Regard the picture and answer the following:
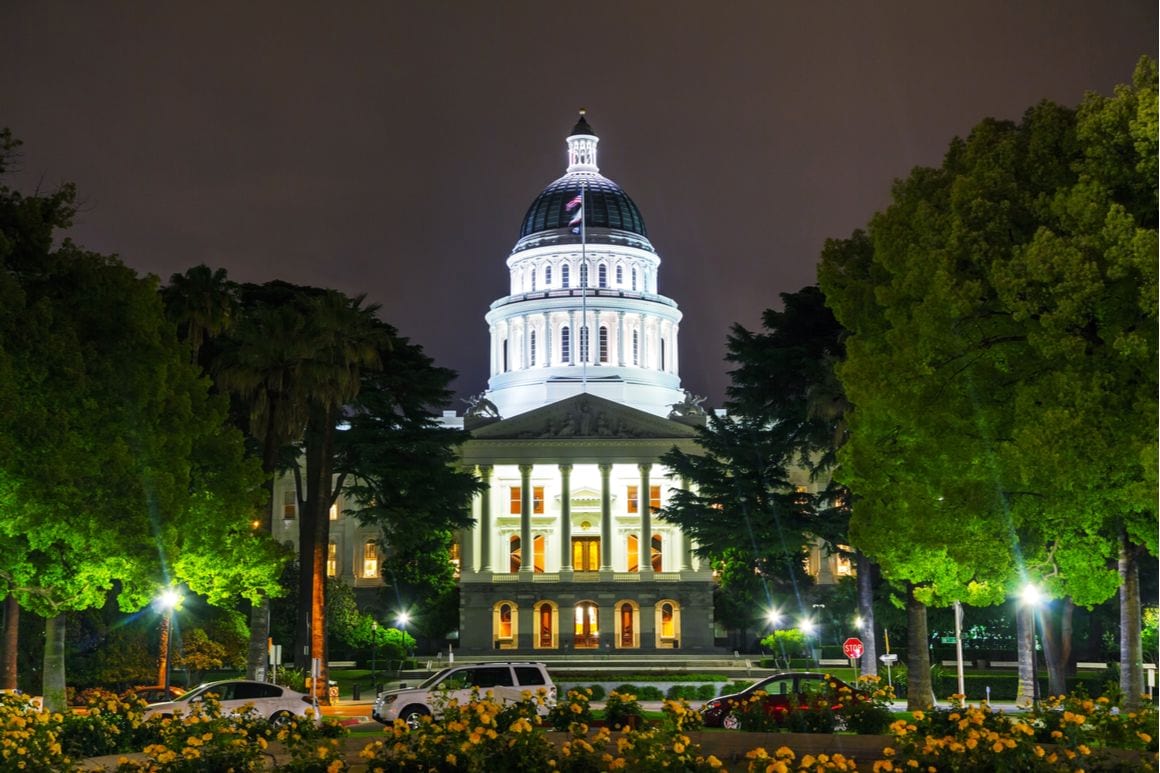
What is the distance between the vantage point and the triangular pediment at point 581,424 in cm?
9662

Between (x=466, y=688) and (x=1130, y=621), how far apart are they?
1490 cm

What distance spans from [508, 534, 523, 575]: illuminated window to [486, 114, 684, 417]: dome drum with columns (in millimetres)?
22628

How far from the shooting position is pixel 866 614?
51.3 meters

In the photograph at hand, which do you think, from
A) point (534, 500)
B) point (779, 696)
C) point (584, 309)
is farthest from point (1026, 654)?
point (584, 309)

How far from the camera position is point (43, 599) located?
119 ft

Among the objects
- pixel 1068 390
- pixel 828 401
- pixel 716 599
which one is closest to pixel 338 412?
A: pixel 828 401

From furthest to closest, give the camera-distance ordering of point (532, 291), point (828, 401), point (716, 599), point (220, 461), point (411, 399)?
point (532, 291) → point (716, 599) → point (411, 399) → point (828, 401) → point (220, 461)

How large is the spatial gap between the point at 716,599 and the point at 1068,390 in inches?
2838

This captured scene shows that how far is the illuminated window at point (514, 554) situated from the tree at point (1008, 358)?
66.5 meters

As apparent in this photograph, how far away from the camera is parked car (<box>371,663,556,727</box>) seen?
35.5 metres

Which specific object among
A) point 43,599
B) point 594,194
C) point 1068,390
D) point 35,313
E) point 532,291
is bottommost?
point 43,599

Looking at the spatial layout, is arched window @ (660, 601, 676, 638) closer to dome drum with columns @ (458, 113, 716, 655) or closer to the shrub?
dome drum with columns @ (458, 113, 716, 655)

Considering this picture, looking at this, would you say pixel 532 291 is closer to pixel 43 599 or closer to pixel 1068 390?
pixel 43 599

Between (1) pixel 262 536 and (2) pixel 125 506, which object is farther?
(1) pixel 262 536
